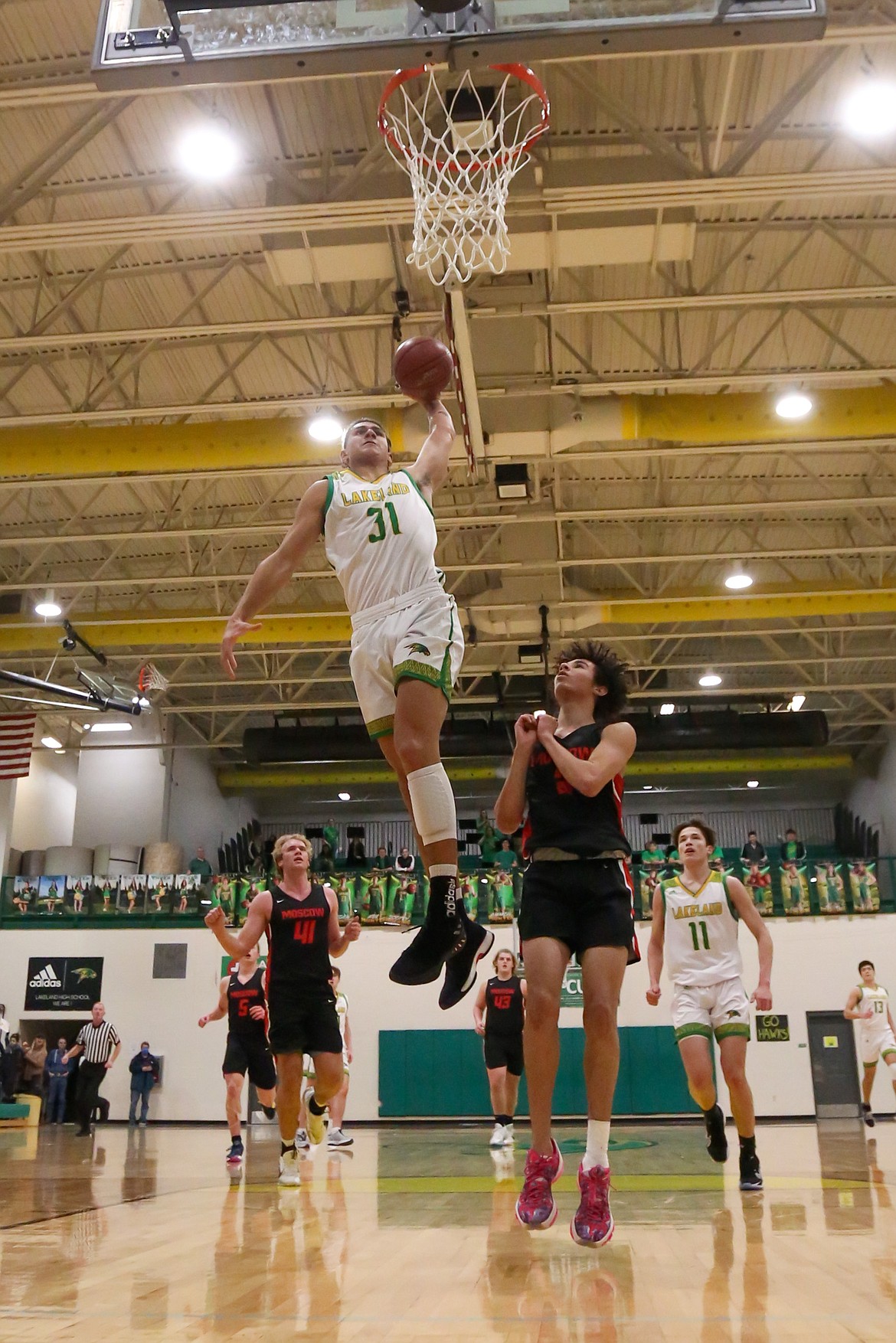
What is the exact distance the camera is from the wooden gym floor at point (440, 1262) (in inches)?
114

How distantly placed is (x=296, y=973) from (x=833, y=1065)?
54.4ft

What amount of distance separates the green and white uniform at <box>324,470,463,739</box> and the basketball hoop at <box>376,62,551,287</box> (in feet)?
11.9

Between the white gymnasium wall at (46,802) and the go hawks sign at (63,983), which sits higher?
the white gymnasium wall at (46,802)

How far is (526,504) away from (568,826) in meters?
13.8

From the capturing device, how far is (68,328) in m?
13.6

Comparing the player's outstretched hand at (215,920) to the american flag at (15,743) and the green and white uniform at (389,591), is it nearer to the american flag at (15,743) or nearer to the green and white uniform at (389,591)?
the green and white uniform at (389,591)

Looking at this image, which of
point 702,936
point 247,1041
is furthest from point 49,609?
point 702,936

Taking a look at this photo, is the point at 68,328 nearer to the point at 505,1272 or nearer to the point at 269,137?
the point at 269,137

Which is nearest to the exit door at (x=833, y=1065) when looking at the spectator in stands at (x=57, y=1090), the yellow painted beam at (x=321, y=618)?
the yellow painted beam at (x=321, y=618)

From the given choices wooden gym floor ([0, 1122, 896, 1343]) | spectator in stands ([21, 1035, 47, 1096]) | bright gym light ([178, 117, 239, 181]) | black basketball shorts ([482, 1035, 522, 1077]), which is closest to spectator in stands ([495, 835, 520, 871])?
spectator in stands ([21, 1035, 47, 1096])

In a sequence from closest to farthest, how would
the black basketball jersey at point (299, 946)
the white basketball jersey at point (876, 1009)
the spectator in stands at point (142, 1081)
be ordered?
the black basketball jersey at point (299, 946) → the white basketball jersey at point (876, 1009) → the spectator in stands at point (142, 1081)

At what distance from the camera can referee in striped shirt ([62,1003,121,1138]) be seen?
57.8ft

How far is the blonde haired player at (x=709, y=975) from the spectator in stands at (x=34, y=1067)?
686 inches

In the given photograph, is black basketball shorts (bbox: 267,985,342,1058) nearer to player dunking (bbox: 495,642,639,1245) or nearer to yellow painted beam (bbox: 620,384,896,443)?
player dunking (bbox: 495,642,639,1245)
